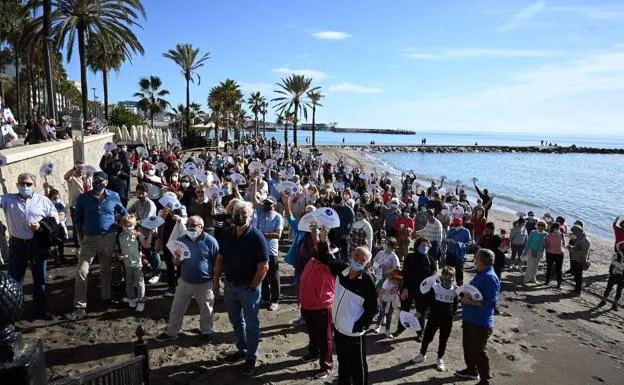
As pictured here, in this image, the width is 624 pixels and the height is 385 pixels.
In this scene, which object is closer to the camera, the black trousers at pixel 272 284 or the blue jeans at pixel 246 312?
the blue jeans at pixel 246 312

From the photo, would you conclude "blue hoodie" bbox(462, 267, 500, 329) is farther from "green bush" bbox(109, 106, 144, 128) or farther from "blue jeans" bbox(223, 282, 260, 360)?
"green bush" bbox(109, 106, 144, 128)

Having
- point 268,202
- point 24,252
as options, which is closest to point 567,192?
point 268,202

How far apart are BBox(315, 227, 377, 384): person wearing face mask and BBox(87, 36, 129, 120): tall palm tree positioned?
924 inches

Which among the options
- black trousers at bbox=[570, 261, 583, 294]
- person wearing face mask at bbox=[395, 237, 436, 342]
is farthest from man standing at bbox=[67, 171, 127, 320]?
black trousers at bbox=[570, 261, 583, 294]

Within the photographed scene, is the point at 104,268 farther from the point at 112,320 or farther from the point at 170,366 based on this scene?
the point at 170,366

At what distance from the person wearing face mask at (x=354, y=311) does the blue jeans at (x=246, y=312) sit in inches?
42.3

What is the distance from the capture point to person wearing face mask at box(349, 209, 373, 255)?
7268mm

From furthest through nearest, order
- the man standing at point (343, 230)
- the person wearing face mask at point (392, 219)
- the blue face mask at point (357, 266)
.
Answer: the person wearing face mask at point (392, 219) → the man standing at point (343, 230) → the blue face mask at point (357, 266)

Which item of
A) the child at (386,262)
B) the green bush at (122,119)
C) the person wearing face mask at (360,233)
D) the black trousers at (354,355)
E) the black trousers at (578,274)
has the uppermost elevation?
the green bush at (122,119)

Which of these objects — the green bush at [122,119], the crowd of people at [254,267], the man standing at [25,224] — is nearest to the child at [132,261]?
the crowd of people at [254,267]

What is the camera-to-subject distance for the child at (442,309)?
6066 mm

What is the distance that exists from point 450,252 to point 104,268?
6.47m

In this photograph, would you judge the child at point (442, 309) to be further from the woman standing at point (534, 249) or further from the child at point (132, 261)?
the woman standing at point (534, 249)

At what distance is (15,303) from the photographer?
65.7 inches
